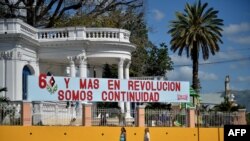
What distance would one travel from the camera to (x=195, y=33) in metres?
46.1

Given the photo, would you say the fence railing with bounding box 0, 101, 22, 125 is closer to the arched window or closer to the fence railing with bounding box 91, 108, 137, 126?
the fence railing with bounding box 91, 108, 137, 126

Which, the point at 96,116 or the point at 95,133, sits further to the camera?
the point at 96,116

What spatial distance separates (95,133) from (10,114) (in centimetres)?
410

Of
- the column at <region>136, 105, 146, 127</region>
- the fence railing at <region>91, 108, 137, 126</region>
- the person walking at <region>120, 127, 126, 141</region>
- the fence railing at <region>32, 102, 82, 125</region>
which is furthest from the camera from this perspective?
the column at <region>136, 105, 146, 127</region>

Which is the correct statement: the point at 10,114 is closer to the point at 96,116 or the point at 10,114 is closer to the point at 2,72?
the point at 96,116

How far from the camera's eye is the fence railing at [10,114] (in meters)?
25.9

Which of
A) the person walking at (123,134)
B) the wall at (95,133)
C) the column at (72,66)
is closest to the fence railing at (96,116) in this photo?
the wall at (95,133)

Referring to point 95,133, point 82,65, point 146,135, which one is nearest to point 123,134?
point 146,135

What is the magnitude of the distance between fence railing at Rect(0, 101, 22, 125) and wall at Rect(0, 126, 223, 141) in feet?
1.39

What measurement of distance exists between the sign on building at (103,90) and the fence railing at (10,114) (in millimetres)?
1170

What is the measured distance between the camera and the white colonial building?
3094 centimetres

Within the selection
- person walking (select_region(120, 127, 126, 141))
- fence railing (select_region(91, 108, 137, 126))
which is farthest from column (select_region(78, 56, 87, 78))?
person walking (select_region(120, 127, 126, 141))

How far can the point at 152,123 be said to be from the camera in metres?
29.4

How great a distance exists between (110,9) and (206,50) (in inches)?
343
